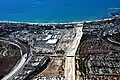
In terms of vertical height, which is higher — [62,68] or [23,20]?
[23,20]

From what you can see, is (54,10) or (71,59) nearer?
(71,59)

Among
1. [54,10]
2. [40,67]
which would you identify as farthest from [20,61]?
[54,10]

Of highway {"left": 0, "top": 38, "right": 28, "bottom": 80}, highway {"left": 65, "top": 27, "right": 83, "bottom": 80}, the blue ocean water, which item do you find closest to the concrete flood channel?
highway {"left": 0, "top": 38, "right": 28, "bottom": 80}

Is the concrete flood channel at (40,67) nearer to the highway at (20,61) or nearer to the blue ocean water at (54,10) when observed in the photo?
the highway at (20,61)

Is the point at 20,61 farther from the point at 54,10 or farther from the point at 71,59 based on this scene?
the point at 54,10

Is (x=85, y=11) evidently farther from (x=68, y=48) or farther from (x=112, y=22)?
(x=68, y=48)

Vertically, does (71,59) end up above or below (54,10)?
below

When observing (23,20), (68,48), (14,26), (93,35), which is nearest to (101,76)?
(68,48)

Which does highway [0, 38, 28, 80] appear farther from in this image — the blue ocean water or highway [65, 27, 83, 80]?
the blue ocean water
